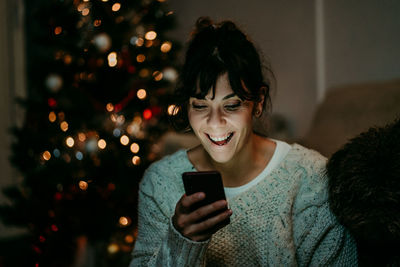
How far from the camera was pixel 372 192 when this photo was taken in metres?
0.82

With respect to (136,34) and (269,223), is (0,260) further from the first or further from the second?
(269,223)

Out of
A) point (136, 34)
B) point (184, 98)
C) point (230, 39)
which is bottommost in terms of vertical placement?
point (184, 98)

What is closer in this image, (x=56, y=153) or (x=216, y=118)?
(x=216, y=118)

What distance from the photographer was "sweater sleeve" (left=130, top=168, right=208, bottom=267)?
90cm

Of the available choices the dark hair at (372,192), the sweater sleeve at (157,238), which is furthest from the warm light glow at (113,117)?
the dark hair at (372,192)

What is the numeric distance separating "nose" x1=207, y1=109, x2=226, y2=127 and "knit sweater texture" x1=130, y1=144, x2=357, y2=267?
223 millimetres

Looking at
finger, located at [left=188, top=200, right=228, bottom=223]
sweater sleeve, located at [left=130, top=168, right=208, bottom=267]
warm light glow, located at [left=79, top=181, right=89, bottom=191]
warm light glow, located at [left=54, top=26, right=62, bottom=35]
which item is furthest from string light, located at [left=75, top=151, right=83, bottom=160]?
finger, located at [left=188, top=200, right=228, bottom=223]

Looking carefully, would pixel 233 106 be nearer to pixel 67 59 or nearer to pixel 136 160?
pixel 136 160

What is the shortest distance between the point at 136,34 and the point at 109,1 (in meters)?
0.21

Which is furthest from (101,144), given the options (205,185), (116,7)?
(205,185)

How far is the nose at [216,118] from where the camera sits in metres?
1.02

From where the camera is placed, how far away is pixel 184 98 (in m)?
1.08

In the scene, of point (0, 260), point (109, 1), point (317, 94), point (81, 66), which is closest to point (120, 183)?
point (81, 66)

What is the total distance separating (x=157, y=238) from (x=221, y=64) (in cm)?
52
